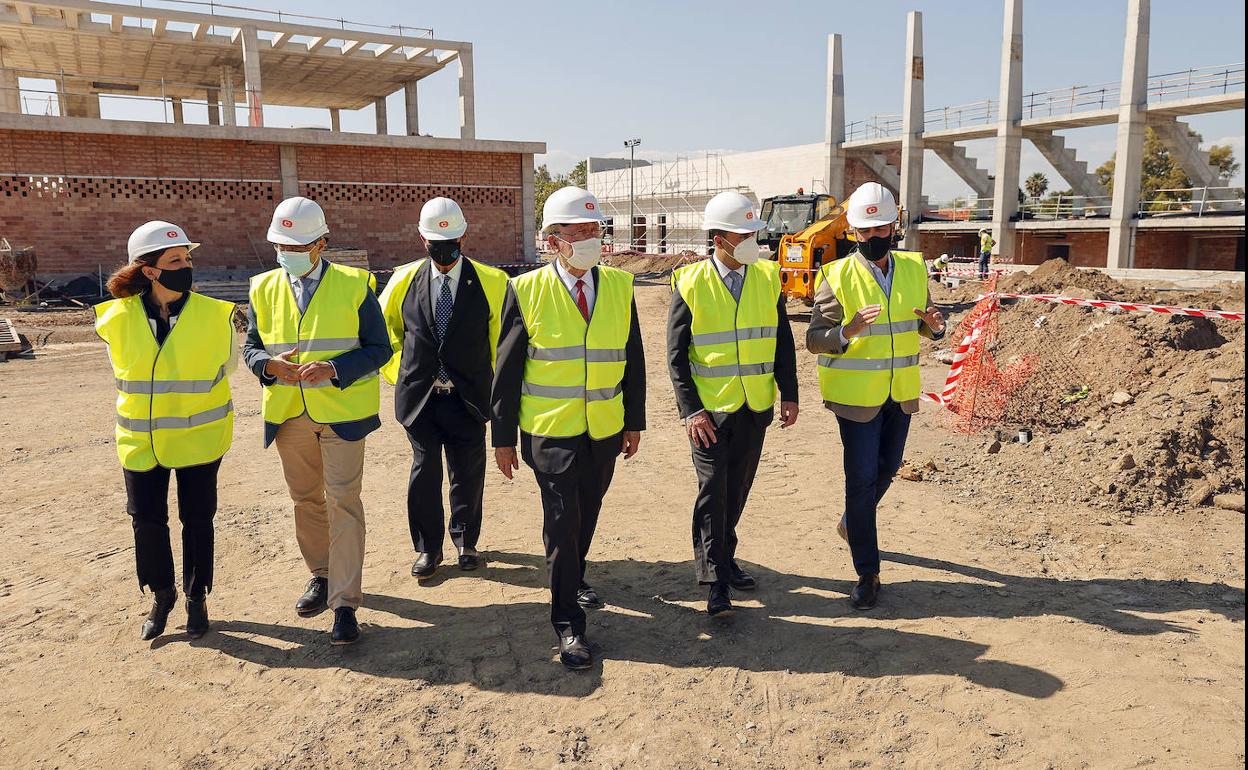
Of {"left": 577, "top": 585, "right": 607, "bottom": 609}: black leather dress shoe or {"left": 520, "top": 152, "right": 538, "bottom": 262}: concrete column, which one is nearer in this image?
{"left": 577, "top": 585, "right": 607, "bottom": 609}: black leather dress shoe

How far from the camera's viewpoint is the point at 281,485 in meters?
6.57

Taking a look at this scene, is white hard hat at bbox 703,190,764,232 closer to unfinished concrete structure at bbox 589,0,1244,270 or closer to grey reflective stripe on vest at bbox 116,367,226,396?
grey reflective stripe on vest at bbox 116,367,226,396

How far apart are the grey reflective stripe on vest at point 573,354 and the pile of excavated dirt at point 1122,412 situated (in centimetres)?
383

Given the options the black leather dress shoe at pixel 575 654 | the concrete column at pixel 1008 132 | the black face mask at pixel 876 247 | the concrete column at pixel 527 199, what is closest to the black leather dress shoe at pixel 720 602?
the black leather dress shoe at pixel 575 654

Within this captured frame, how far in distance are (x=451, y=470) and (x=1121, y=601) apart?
3.72 m

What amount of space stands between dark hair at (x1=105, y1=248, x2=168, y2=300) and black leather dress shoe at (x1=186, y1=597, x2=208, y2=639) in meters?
1.54

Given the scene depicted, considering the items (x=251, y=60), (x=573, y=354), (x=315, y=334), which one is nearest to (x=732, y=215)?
(x=573, y=354)

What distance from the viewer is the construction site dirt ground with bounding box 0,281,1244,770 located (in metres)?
3.13

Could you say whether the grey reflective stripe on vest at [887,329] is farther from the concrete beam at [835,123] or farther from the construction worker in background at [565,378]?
the concrete beam at [835,123]

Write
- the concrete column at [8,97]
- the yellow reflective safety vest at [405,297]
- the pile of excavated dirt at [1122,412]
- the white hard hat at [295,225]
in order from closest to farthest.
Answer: the white hard hat at [295,225], the yellow reflective safety vest at [405,297], the pile of excavated dirt at [1122,412], the concrete column at [8,97]

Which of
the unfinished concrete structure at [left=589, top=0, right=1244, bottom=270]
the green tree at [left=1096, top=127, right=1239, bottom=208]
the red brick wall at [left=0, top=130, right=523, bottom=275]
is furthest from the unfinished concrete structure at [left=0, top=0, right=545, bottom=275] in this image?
the green tree at [left=1096, top=127, right=1239, bottom=208]

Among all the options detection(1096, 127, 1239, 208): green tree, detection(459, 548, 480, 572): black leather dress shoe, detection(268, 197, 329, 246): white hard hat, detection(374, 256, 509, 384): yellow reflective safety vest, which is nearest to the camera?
detection(268, 197, 329, 246): white hard hat

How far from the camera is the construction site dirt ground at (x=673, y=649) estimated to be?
313cm

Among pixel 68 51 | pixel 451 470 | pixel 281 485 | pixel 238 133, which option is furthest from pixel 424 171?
pixel 451 470
